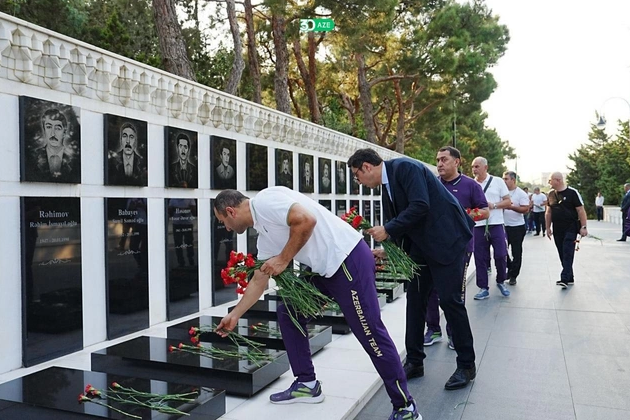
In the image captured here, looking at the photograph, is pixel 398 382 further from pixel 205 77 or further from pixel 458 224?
pixel 205 77

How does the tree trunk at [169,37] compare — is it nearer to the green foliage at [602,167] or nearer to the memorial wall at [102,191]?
the memorial wall at [102,191]

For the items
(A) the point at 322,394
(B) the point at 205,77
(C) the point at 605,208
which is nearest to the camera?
(A) the point at 322,394

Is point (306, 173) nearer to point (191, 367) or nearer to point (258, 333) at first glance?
point (258, 333)

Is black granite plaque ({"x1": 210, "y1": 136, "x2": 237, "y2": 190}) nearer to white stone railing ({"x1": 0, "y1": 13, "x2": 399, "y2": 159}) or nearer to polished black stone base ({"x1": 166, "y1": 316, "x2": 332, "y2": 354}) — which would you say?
white stone railing ({"x1": 0, "y1": 13, "x2": 399, "y2": 159})

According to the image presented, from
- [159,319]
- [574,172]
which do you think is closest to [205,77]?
[159,319]

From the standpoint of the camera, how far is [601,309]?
23.7 ft

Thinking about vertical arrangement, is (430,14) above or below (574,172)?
above

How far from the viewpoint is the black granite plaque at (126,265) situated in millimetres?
5430

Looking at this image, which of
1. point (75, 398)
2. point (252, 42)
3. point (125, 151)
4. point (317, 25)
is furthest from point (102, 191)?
point (252, 42)

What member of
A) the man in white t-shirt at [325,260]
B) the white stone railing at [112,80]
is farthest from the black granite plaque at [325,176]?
the man in white t-shirt at [325,260]

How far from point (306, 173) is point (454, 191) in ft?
15.3

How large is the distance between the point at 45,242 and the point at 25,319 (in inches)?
24.4

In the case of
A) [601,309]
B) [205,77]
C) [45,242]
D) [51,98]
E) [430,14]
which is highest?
[430,14]

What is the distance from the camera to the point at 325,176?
37.2 feet
